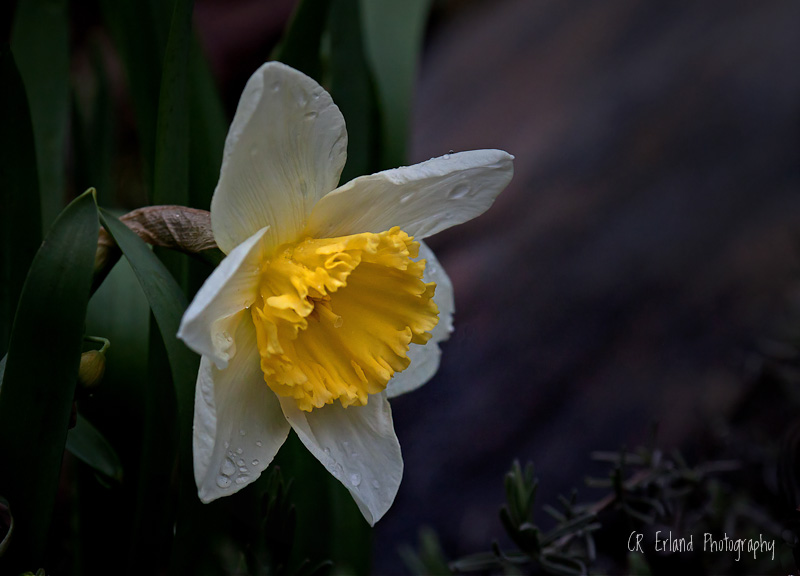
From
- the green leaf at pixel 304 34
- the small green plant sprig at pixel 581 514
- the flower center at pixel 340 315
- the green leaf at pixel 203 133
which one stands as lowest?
the small green plant sprig at pixel 581 514

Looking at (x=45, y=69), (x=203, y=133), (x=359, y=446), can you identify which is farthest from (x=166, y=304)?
(x=45, y=69)

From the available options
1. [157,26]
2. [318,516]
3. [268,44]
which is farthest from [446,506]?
[268,44]

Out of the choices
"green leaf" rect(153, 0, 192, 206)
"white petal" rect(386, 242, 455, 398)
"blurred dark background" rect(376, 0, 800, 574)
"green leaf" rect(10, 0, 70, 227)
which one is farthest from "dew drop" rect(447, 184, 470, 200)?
"blurred dark background" rect(376, 0, 800, 574)

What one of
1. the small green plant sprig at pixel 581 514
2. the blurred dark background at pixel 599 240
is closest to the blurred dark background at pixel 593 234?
the blurred dark background at pixel 599 240

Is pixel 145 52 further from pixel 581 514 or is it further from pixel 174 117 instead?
pixel 581 514

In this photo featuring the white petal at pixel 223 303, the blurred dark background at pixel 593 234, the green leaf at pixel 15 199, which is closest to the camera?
the white petal at pixel 223 303

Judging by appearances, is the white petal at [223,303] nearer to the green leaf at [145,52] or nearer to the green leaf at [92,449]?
the green leaf at [92,449]

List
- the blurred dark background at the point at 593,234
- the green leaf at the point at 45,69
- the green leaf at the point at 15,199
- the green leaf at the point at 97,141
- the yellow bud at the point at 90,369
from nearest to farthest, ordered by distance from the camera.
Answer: the yellow bud at the point at 90,369, the green leaf at the point at 15,199, the green leaf at the point at 45,69, the green leaf at the point at 97,141, the blurred dark background at the point at 593,234
